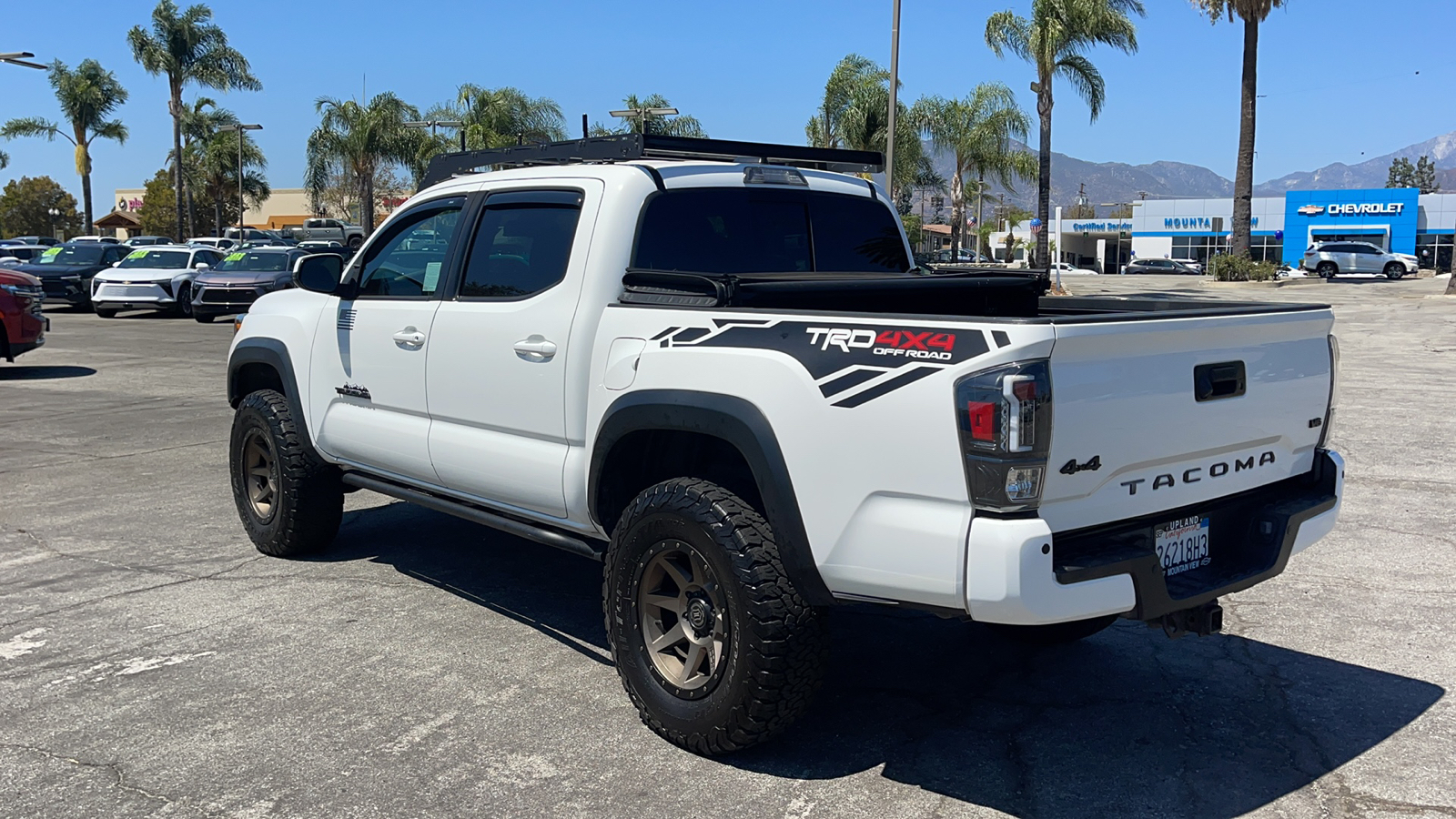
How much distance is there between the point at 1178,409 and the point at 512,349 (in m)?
2.48

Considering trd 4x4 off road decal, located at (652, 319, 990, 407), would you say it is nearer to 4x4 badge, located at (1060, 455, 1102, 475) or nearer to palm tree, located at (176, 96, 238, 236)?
4x4 badge, located at (1060, 455, 1102, 475)

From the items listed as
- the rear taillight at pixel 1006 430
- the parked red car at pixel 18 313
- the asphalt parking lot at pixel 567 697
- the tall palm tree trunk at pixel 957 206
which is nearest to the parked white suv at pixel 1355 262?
the tall palm tree trunk at pixel 957 206

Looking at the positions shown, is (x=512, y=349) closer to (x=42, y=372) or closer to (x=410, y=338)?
(x=410, y=338)

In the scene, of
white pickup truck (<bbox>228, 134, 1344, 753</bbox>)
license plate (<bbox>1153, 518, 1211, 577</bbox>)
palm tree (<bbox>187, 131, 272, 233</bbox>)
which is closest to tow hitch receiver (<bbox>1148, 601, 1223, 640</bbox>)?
white pickup truck (<bbox>228, 134, 1344, 753</bbox>)

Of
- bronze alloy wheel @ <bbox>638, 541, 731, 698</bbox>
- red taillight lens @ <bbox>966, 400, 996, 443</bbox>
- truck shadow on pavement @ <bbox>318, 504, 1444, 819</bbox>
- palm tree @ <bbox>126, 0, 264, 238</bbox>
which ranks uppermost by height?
palm tree @ <bbox>126, 0, 264, 238</bbox>

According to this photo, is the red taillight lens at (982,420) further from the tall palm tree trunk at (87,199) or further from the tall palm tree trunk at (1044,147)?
the tall palm tree trunk at (87,199)

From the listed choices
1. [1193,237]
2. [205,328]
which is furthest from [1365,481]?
[1193,237]

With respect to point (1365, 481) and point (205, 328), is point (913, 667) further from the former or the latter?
point (205, 328)

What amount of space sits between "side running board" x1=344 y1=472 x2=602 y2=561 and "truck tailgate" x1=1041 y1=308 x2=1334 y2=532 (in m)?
1.93

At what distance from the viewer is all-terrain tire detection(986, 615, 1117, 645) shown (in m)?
4.95

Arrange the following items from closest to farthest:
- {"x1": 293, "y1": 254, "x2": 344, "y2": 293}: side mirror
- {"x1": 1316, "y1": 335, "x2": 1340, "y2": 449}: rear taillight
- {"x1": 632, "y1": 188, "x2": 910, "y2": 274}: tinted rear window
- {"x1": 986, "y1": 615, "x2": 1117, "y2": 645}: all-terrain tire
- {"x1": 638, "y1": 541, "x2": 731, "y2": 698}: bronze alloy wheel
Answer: {"x1": 638, "y1": 541, "x2": 731, "y2": 698}: bronze alloy wheel < {"x1": 1316, "y1": 335, "x2": 1340, "y2": 449}: rear taillight < {"x1": 632, "y1": 188, "x2": 910, "y2": 274}: tinted rear window < {"x1": 986, "y1": 615, "x2": 1117, "y2": 645}: all-terrain tire < {"x1": 293, "y1": 254, "x2": 344, "y2": 293}: side mirror

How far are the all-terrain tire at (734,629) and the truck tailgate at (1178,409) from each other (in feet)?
2.87

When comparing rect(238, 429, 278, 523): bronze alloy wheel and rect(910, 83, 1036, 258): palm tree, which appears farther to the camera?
rect(910, 83, 1036, 258): palm tree

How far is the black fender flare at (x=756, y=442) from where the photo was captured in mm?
3688
